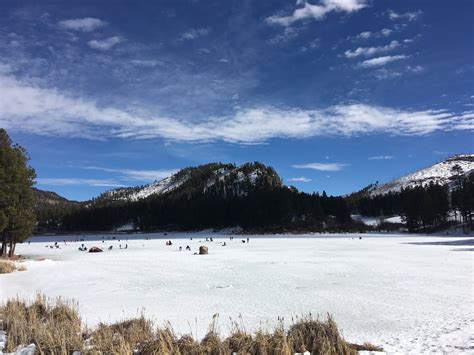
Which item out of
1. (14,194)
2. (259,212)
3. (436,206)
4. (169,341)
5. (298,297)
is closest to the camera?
(169,341)

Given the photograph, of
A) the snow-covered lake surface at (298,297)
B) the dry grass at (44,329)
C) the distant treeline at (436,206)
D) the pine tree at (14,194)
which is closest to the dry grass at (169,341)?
the dry grass at (44,329)

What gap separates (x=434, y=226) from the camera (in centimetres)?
10319

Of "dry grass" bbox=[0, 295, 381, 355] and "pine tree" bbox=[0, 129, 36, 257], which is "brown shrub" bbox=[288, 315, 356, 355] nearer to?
"dry grass" bbox=[0, 295, 381, 355]

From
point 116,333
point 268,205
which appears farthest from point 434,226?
point 116,333

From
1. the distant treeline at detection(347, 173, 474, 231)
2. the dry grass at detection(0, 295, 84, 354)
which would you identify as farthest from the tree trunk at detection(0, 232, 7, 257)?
the distant treeline at detection(347, 173, 474, 231)

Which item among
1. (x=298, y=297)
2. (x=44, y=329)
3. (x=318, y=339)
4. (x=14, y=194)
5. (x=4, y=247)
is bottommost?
(x=298, y=297)

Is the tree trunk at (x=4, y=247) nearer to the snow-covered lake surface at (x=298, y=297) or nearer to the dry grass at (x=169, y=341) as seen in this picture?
the snow-covered lake surface at (x=298, y=297)

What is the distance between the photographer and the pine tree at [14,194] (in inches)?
1569

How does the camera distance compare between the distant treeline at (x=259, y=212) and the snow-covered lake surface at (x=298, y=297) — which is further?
the distant treeline at (x=259, y=212)

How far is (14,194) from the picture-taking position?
40.8m

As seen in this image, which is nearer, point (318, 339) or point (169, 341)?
point (169, 341)

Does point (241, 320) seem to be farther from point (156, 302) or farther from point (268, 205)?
point (268, 205)

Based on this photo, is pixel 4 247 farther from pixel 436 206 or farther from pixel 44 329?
pixel 436 206

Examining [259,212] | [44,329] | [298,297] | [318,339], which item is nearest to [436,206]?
[259,212]
